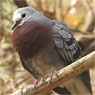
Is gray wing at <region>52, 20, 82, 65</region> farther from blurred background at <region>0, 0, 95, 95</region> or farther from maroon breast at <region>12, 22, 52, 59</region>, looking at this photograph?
blurred background at <region>0, 0, 95, 95</region>

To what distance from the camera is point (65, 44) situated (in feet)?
7.72

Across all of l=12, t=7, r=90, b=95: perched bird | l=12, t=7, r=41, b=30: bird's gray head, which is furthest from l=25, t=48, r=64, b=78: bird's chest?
l=12, t=7, r=41, b=30: bird's gray head

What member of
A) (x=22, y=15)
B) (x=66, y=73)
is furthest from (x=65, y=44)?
(x=66, y=73)

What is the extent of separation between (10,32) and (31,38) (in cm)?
96

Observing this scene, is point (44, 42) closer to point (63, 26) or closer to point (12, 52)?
point (63, 26)

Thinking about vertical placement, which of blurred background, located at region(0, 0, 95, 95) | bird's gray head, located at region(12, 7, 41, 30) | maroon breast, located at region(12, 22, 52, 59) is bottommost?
blurred background, located at region(0, 0, 95, 95)

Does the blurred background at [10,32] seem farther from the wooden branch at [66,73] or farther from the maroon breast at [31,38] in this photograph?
the wooden branch at [66,73]

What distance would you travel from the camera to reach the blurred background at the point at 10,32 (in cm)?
281

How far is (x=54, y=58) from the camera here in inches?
90.4

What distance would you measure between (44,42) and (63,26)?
0.28 meters

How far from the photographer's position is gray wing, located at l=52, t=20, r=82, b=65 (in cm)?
230

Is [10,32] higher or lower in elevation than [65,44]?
lower

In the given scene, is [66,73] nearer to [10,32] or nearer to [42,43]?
[42,43]

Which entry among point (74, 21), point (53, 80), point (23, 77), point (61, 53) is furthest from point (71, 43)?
point (74, 21)
